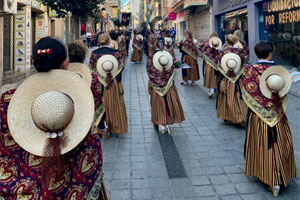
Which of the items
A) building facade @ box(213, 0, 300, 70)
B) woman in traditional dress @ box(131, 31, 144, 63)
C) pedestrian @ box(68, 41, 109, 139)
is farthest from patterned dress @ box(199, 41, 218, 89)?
woman in traditional dress @ box(131, 31, 144, 63)

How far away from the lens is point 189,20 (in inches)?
995

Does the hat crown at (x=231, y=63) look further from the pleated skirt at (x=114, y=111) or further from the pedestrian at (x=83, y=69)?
the pedestrian at (x=83, y=69)

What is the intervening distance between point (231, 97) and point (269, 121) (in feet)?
8.99

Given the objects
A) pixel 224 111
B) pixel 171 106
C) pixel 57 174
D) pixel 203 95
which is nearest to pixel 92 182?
pixel 57 174

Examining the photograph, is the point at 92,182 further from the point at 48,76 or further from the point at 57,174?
the point at 48,76

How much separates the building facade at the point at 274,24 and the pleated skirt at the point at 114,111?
615 centimetres

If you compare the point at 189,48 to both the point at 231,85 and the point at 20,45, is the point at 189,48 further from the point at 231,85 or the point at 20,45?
the point at 20,45

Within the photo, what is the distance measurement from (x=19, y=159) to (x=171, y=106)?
4.31 metres

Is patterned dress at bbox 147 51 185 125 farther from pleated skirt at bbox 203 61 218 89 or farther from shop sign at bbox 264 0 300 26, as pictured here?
shop sign at bbox 264 0 300 26

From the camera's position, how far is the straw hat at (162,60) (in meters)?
5.36

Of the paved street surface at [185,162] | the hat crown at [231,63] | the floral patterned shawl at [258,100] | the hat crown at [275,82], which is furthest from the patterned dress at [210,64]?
the hat crown at [275,82]

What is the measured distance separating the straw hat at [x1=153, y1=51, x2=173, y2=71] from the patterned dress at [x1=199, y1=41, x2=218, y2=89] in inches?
114

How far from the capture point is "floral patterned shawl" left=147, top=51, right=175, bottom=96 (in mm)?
5598

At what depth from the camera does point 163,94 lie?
18.5 feet
